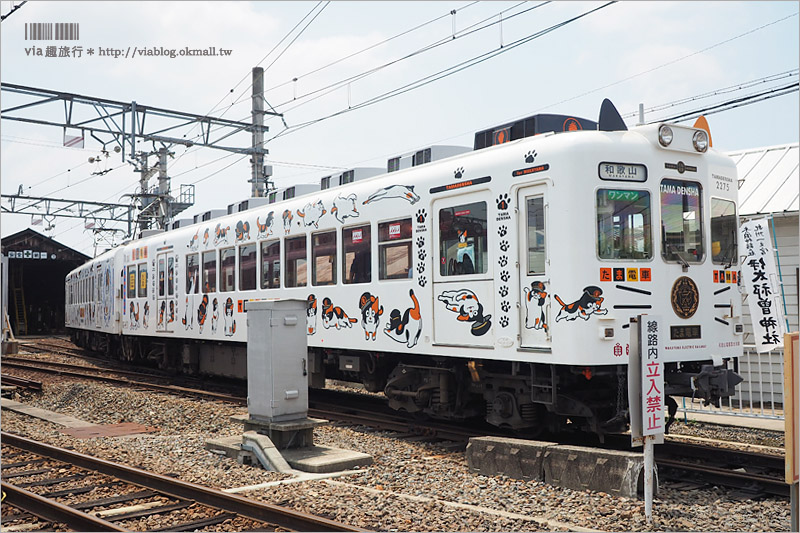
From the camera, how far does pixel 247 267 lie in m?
13.9

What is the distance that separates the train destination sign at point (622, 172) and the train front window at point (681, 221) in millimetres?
318

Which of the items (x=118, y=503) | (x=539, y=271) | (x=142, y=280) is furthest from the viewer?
(x=142, y=280)

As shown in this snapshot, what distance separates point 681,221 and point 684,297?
0.85 metres

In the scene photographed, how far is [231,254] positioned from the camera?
1457cm

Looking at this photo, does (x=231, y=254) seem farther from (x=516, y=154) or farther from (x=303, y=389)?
(x=516, y=154)

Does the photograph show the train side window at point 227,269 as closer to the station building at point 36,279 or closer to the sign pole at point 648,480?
the sign pole at point 648,480

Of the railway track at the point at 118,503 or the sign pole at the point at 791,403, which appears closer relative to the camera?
the sign pole at the point at 791,403

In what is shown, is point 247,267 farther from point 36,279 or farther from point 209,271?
point 36,279

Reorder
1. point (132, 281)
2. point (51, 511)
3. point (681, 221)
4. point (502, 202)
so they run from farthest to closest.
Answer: point (132, 281) → point (502, 202) → point (681, 221) → point (51, 511)

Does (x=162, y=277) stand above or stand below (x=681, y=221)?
below

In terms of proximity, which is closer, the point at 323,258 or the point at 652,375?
the point at 652,375

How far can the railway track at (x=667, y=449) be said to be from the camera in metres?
7.05

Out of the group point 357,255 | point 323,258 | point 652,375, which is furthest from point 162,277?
point 652,375

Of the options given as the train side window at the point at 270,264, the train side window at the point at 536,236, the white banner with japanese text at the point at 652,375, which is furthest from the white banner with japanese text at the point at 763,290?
the train side window at the point at 270,264
